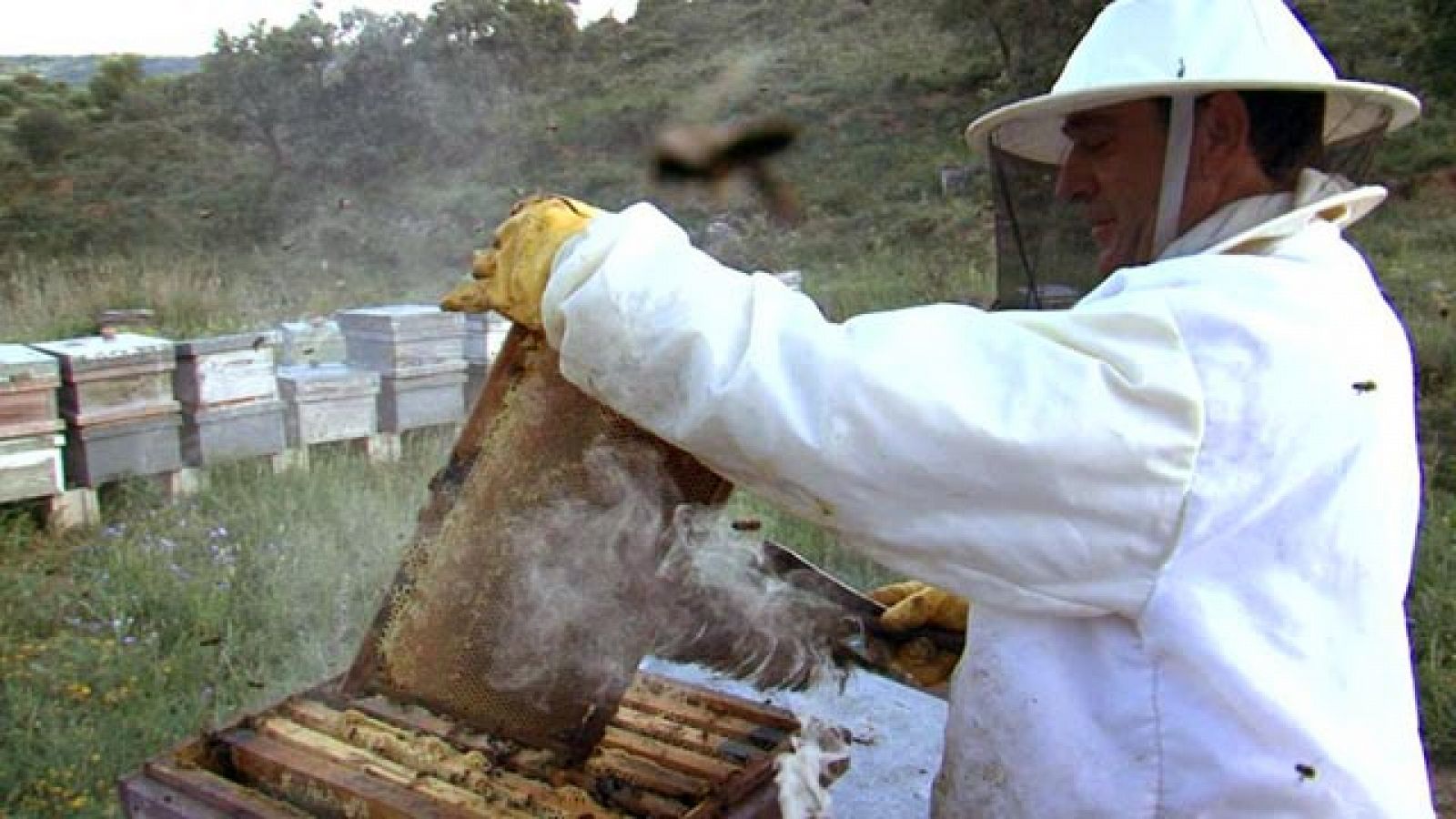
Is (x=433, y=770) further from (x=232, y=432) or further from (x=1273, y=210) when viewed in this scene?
(x=232, y=432)

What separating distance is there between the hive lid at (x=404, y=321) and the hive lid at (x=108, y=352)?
3.54 feet

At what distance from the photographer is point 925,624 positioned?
1.99 metres

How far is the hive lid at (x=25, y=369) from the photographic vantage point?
208 inches

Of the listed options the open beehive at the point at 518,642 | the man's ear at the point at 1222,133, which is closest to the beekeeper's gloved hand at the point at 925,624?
the open beehive at the point at 518,642

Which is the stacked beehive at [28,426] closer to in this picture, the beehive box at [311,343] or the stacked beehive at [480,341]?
the beehive box at [311,343]

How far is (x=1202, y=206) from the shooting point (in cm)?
153

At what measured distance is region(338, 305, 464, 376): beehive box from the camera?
6.58 meters

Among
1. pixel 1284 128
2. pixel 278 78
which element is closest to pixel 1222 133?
pixel 1284 128

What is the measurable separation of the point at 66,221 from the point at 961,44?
50.2ft

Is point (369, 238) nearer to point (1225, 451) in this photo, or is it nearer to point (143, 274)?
point (143, 274)

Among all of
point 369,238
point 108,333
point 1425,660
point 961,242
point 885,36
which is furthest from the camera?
point 885,36

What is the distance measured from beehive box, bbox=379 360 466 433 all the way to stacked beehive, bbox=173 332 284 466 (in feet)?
2.00

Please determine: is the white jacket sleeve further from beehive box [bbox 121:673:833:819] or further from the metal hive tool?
beehive box [bbox 121:673:833:819]

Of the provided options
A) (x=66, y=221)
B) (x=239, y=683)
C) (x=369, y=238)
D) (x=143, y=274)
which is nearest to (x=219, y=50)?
(x=66, y=221)
